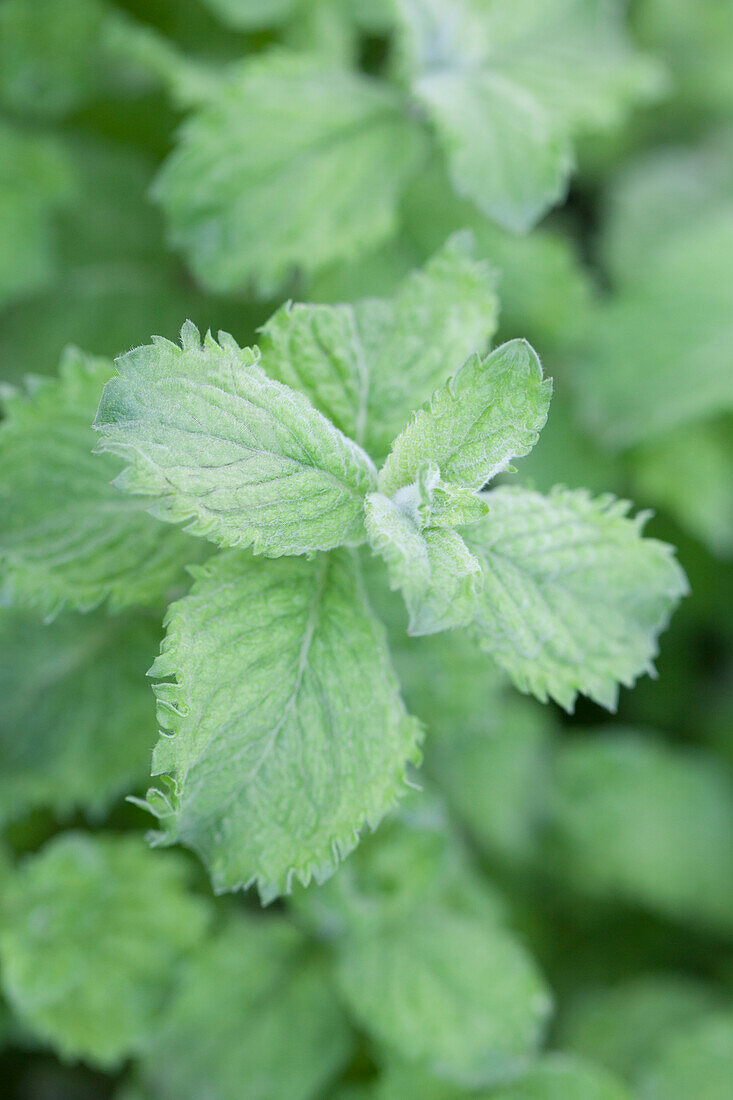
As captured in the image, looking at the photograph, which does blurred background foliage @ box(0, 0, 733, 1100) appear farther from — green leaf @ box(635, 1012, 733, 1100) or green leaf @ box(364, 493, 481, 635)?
green leaf @ box(364, 493, 481, 635)

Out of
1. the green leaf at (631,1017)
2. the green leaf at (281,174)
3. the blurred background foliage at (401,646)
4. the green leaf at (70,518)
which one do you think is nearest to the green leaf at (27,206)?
the blurred background foliage at (401,646)

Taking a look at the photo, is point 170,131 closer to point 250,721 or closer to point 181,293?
point 181,293

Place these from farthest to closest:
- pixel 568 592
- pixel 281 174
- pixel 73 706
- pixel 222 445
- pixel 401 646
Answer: pixel 281 174, pixel 73 706, pixel 401 646, pixel 568 592, pixel 222 445

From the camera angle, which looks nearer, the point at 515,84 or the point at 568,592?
the point at 568,592

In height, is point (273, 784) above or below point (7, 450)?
below

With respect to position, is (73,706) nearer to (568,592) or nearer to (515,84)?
(568,592)

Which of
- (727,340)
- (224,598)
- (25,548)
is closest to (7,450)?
(25,548)

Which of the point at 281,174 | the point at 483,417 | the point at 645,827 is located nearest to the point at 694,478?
the point at 645,827
